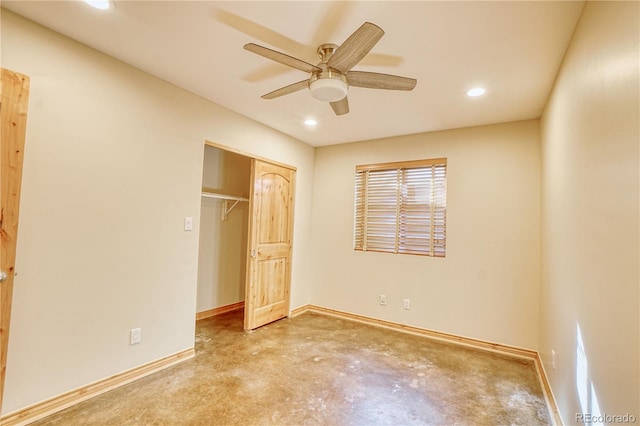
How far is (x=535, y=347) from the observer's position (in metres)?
3.10

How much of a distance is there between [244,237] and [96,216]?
2582 mm

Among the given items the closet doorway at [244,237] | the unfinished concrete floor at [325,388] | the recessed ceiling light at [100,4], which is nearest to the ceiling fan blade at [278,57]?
the recessed ceiling light at [100,4]

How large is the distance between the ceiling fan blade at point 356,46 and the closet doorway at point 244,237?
1998 millimetres

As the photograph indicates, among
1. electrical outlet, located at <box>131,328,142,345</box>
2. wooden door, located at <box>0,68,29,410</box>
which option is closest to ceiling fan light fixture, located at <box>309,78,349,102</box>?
wooden door, located at <box>0,68,29,410</box>

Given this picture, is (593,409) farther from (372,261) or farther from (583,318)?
(372,261)

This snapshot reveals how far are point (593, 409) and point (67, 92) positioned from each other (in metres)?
3.47

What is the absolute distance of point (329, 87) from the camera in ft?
6.27

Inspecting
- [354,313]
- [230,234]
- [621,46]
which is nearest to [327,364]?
[354,313]

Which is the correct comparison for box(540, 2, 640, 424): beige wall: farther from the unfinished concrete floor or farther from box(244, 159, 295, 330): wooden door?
box(244, 159, 295, 330): wooden door

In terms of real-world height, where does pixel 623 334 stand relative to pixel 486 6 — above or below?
below

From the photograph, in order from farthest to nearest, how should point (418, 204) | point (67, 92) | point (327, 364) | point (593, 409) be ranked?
point (418, 204) < point (327, 364) < point (67, 92) < point (593, 409)

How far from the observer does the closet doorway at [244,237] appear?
367cm

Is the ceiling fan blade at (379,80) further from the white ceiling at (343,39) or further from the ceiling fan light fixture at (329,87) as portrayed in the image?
the white ceiling at (343,39)

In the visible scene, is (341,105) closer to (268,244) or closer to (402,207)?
(402,207)
